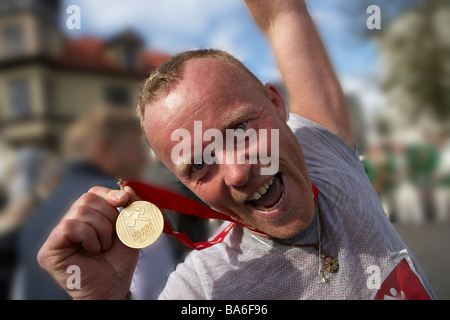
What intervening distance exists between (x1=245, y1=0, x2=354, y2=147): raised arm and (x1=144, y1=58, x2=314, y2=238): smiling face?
235 mm

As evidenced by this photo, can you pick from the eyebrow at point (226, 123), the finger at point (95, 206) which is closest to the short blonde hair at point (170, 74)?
the eyebrow at point (226, 123)

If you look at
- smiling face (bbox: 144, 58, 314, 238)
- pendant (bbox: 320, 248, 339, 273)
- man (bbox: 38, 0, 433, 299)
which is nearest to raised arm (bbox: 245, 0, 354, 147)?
man (bbox: 38, 0, 433, 299)

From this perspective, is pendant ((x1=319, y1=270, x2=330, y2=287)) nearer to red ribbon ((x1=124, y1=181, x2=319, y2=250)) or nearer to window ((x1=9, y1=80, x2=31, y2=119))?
red ribbon ((x1=124, y1=181, x2=319, y2=250))

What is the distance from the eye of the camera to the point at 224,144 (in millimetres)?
716

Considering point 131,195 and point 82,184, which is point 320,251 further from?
point 82,184

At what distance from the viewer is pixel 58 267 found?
668 millimetres

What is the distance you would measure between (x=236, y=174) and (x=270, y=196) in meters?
0.10

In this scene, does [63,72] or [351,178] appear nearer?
[63,72]

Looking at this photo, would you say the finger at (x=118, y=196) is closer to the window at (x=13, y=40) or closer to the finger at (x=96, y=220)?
the finger at (x=96, y=220)

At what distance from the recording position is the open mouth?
738mm

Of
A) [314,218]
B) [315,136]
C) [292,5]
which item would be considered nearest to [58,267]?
[314,218]

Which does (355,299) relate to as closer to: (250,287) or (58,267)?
(250,287)

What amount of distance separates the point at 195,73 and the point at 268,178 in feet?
0.82

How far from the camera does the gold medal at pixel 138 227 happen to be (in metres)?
0.67
